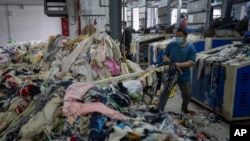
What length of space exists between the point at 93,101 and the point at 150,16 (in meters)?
11.8

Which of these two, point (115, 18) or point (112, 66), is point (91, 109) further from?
point (115, 18)

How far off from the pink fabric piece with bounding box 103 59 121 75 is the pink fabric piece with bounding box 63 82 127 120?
1102 mm

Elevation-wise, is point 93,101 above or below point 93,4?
below

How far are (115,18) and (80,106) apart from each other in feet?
7.43

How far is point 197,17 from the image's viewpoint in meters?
6.57

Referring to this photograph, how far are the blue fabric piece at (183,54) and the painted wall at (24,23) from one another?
9488mm

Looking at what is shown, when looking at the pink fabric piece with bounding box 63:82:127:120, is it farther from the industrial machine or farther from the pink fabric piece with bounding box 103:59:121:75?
the industrial machine

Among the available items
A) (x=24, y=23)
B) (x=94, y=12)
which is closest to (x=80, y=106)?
(x=94, y=12)

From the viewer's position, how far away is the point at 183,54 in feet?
11.3

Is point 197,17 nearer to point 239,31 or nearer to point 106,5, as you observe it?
point 239,31

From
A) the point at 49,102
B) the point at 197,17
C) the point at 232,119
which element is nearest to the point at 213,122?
the point at 232,119

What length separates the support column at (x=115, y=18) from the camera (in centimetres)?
398

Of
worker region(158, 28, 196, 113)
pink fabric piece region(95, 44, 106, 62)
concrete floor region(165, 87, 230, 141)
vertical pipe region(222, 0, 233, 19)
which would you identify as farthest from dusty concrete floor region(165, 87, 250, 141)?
vertical pipe region(222, 0, 233, 19)

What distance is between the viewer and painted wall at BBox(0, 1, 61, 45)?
35.1 feet
